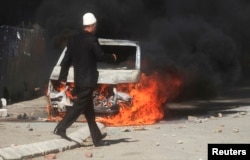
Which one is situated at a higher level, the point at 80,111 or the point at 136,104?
the point at 80,111

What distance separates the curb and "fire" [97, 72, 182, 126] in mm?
1985

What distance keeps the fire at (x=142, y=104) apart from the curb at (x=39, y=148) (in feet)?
6.51

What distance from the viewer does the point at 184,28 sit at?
56.6ft

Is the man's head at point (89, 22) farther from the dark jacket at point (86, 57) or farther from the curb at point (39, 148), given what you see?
the curb at point (39, 148)

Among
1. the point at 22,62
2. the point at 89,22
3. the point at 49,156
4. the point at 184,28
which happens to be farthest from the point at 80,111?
the point at 184,28

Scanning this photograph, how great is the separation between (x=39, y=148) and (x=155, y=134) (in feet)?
7.47

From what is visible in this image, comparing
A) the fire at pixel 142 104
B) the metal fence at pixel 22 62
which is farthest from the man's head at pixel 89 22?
the metal fence at pixel 22 62

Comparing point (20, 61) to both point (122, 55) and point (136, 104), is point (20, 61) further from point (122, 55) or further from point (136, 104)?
point (136, 104)

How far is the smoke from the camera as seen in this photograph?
1594 cm

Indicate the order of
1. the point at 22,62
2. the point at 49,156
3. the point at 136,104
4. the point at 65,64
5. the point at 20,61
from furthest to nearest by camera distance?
the point at 22,62 → the point at 20,61 → the point at 136,104 → the point at 65,64 → the point at 49,156

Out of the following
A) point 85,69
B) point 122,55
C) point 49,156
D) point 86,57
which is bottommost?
point 49,156

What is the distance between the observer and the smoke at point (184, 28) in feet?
52.3

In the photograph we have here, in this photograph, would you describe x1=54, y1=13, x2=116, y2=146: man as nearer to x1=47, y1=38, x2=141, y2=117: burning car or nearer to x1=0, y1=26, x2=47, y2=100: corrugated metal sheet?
x1=47, y1=38, x2=141, y2=117: burning car

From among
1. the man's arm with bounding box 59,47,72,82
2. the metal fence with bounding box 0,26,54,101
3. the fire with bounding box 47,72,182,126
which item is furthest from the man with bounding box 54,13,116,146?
the metal fence with bounding box 0,26,54,101
